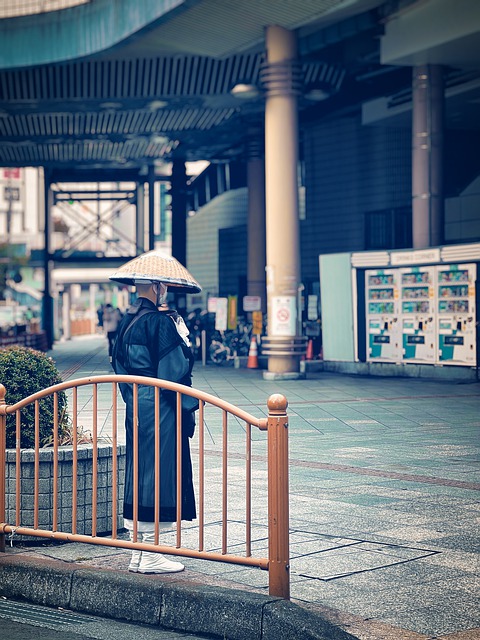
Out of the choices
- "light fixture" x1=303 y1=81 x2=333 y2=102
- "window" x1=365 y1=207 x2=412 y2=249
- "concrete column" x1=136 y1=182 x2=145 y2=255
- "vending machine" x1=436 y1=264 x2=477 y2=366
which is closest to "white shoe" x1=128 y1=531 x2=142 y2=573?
"vending machine" x1=436 y1=264 x2=477 y2=366

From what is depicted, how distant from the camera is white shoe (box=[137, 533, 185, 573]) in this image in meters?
5.68

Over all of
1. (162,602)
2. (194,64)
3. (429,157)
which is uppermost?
(194,64)

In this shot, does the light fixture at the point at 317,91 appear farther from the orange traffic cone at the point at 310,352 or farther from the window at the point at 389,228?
the orange traffic cone at the point at 310,352

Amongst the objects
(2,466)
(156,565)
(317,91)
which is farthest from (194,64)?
(156,565)

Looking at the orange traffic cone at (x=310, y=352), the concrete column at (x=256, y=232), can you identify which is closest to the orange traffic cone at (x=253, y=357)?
the orange traffic cone at (x=310, y=352)

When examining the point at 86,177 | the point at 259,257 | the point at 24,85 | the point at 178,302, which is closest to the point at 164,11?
the point at 24,85

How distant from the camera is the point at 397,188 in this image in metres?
31.0

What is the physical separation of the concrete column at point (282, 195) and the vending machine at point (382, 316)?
2078 millimetres

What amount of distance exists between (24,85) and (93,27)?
381 centimetres

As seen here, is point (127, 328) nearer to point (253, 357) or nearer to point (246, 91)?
point (246, 91)

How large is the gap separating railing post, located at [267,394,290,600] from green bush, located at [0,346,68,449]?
2209 mm

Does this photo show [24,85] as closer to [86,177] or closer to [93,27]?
[93,27]

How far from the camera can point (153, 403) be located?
5.80 meters

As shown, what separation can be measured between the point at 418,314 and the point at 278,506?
18.2m
